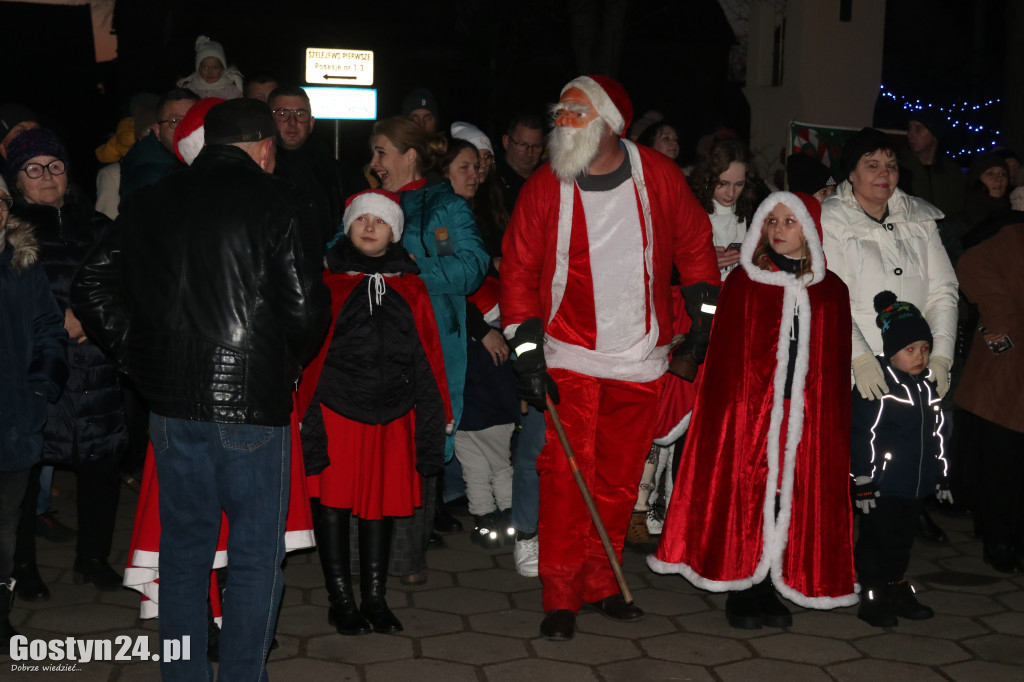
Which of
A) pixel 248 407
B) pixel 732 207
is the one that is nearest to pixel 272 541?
pixel 248 407

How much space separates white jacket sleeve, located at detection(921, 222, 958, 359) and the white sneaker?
2.18 meters

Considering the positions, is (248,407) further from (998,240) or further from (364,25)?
(364,25)

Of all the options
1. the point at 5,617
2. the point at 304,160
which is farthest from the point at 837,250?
the point at 5,617

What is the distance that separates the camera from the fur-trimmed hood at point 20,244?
461 cm

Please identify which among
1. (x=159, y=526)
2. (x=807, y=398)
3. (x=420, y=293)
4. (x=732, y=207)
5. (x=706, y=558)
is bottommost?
(x=706, y=558)

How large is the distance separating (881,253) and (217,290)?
3038mm

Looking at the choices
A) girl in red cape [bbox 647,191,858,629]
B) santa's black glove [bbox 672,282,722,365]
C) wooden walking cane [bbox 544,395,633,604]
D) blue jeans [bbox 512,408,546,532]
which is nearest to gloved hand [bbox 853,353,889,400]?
girl in red cape [bbox 647,191,858,629]

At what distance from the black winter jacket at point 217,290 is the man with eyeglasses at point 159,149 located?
2.40 meters

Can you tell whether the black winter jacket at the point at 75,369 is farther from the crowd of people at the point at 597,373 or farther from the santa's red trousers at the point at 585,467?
the santa's red trousers at the point at 585,467

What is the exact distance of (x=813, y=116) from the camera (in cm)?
1878

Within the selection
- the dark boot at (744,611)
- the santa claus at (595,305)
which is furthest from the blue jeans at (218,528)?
the dark boot at (744,611)

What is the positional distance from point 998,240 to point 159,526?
4.36m

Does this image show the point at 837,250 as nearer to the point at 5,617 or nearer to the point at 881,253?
the point at 881,253

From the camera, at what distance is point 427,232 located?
5.61 meters
